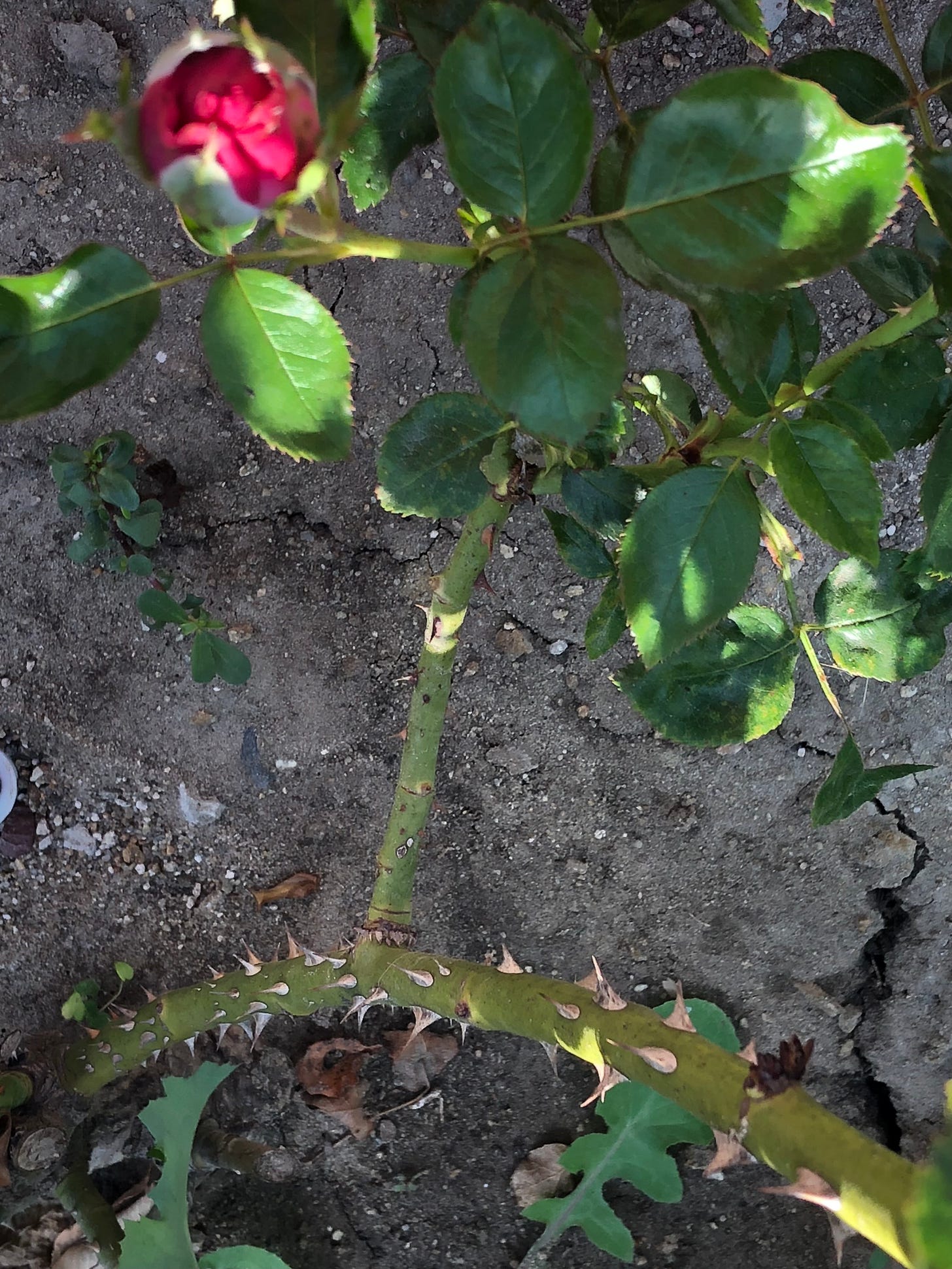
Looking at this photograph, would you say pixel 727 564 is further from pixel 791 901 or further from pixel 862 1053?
pixel 862 1053

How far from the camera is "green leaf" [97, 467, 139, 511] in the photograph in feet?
5.66

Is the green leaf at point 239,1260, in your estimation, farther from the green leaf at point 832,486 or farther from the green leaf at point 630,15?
the green leaf at point 630,15

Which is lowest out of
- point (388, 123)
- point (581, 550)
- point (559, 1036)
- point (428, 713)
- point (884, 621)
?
point (559, 1036)

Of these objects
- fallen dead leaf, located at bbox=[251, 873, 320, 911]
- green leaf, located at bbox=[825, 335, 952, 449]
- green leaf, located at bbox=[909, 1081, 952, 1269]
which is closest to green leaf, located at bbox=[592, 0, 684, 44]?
green leaf, located at bbox=[825, 335, 952, 449]

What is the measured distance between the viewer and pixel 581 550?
4.58ft

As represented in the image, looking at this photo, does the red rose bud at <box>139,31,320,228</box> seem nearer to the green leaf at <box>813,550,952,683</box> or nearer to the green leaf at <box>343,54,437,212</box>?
the green leaf at <box>343,54,437,212</box>

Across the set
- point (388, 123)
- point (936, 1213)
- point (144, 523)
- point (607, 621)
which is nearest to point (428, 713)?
point (607, 621)

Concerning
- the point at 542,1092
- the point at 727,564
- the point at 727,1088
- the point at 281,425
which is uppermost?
the point at 281,425

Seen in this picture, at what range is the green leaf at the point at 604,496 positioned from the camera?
1.29 metres

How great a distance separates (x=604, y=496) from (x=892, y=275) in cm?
47

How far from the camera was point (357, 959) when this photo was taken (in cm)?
165

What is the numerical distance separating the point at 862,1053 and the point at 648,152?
2.25 m

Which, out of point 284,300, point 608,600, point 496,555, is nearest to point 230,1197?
point 496,555

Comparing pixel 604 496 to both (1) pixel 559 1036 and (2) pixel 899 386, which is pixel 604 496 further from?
(1) pixel 559 1036
